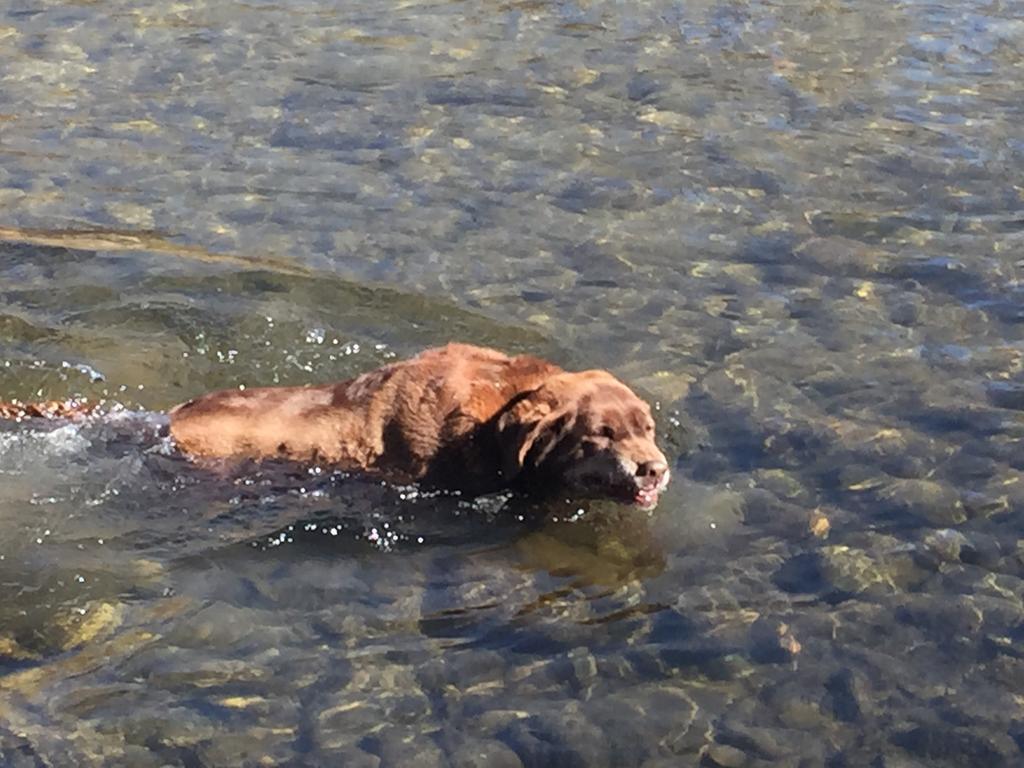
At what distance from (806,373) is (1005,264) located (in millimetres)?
1593

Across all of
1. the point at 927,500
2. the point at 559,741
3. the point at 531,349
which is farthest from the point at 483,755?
the point at 531,349

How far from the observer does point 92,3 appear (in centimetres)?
A: 1288

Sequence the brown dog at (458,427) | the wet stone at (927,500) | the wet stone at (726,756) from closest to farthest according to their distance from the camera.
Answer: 1. the wet stone at (726,756)
2. the wet stone at (927,500)
3. the brown dog at (458,427)

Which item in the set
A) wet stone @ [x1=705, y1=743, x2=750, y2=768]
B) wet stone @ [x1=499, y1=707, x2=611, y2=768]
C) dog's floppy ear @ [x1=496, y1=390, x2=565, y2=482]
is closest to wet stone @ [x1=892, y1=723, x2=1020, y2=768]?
wet stone @ [x1=705, y1=743, x2=750, y2=768]

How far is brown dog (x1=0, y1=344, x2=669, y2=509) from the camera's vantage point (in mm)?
6520

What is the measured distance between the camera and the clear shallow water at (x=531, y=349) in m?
5.43

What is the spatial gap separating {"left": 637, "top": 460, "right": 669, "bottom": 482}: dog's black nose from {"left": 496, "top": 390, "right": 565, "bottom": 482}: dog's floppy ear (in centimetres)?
40

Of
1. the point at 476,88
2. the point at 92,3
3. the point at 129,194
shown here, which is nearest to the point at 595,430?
the point at 129,194

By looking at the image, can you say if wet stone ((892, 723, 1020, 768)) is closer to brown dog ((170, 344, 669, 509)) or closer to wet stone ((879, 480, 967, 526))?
wet stone ((879, 480, 967, 526))

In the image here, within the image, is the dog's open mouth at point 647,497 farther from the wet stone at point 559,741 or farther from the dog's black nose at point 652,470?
the wet stone at point 559,741

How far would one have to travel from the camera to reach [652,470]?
639cm

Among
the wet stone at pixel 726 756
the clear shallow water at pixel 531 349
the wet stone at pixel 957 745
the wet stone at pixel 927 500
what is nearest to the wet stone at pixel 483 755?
the clear shallow water at pixel 531 349

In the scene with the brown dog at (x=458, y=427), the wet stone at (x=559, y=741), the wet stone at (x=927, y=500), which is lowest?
the wet stone at (x=559, y=741)

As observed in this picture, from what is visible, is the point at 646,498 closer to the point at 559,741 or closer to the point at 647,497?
the point at 647,497
